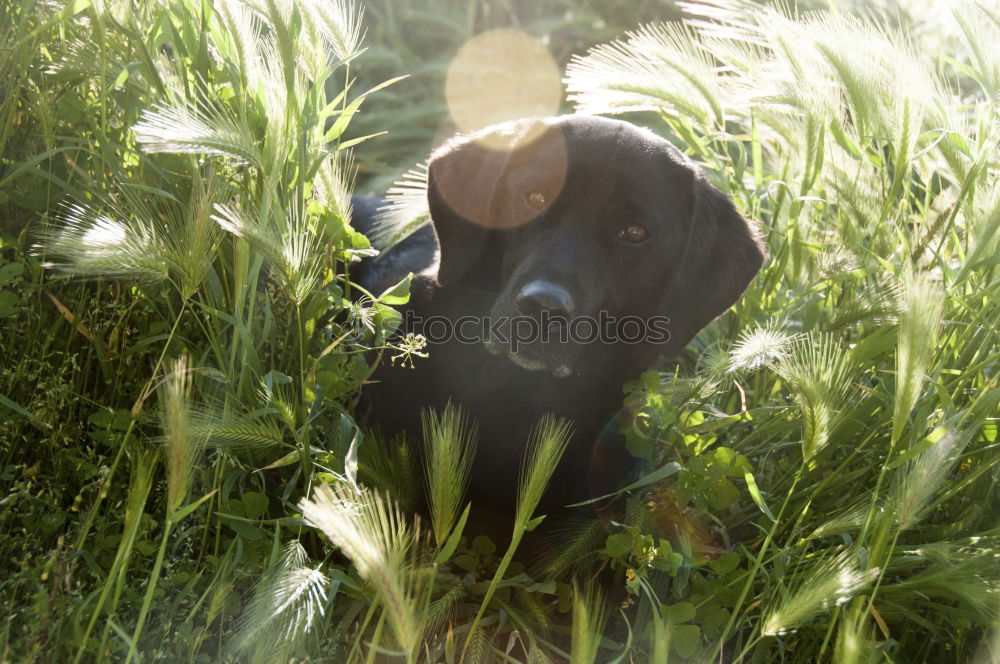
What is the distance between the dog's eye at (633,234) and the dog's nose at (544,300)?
357mm

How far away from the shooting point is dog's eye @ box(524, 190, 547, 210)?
2.50 metres

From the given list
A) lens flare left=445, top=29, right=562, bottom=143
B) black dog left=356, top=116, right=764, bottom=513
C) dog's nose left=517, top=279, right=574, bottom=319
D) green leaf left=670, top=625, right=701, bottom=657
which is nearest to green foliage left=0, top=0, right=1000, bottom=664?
green leaf left=670, top=625, right=701, bottom=657

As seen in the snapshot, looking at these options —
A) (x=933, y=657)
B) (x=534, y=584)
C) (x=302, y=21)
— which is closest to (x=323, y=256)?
(x=302, y=21)

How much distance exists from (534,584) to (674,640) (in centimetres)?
34

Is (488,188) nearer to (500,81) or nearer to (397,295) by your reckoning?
(397,295)

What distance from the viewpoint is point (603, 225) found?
2494 mm

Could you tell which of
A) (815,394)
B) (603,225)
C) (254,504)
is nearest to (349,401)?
(254,504)

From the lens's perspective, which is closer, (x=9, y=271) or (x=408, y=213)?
(x=9, y=271)

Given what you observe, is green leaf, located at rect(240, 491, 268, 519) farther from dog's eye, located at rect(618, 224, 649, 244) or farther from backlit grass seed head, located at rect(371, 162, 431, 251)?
dog's eye, located at rect(618, 224, 649, 244)

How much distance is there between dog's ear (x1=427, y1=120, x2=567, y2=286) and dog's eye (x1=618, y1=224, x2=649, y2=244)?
0.74 ft

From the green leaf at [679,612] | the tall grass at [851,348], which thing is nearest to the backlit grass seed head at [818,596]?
the tall grass at [851,348]

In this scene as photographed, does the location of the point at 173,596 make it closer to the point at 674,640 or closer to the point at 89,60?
the point at 674,640

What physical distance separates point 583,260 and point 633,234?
21cm

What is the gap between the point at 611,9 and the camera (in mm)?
5965
